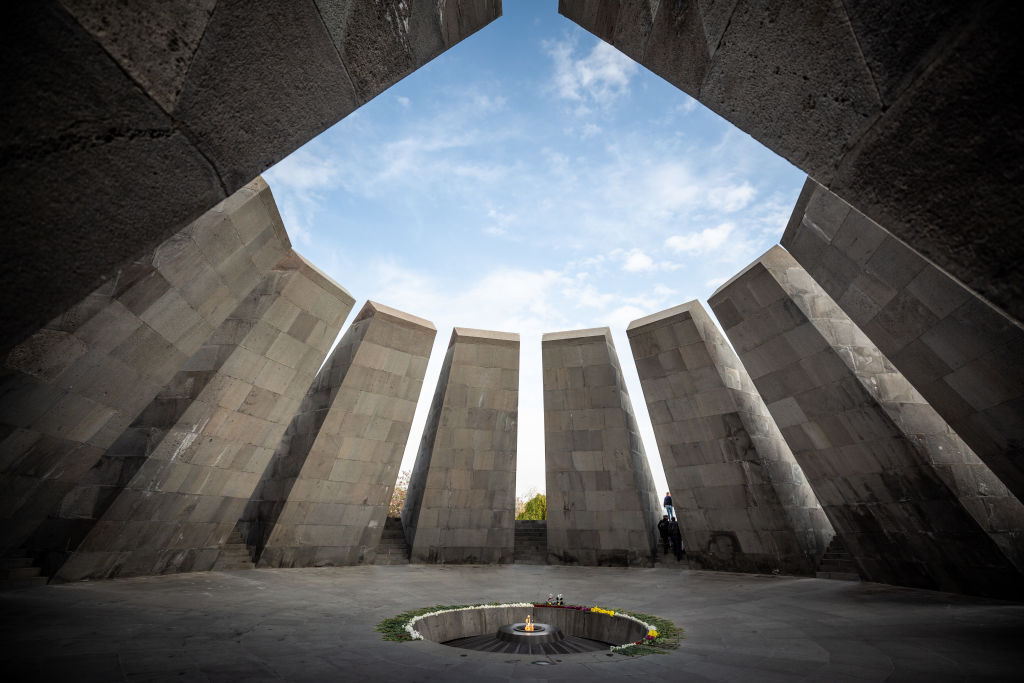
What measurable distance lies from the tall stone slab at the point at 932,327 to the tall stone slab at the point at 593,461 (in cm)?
897

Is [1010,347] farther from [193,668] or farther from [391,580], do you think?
[391,580]

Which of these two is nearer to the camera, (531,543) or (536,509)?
(531,543)

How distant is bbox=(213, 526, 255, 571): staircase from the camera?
41.0 feet

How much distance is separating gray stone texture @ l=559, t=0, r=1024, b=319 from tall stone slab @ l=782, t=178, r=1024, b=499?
16.0 ft

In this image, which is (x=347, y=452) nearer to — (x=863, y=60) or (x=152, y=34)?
(x=152, y=34)

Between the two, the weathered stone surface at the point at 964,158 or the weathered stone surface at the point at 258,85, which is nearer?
the weathered stone surface at the point at 964,158

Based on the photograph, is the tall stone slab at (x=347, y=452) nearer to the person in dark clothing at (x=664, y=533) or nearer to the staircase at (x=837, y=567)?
the person in dark clothing at (x=664, y=533)

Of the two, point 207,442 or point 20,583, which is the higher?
point 207,442

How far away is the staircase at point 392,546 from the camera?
50.3 feet

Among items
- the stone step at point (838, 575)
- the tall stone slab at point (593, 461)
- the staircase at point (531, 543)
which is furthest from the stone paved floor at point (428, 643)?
the staircase at point (531, 543)

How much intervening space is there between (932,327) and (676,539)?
10798mm

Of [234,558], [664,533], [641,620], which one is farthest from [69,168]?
[664,533]

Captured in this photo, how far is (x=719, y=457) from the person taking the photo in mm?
14188

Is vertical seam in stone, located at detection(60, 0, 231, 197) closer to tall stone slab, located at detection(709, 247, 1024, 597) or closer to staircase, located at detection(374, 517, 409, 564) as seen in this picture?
tall stone slab, located at detection(709, 247, 1024, 597)
